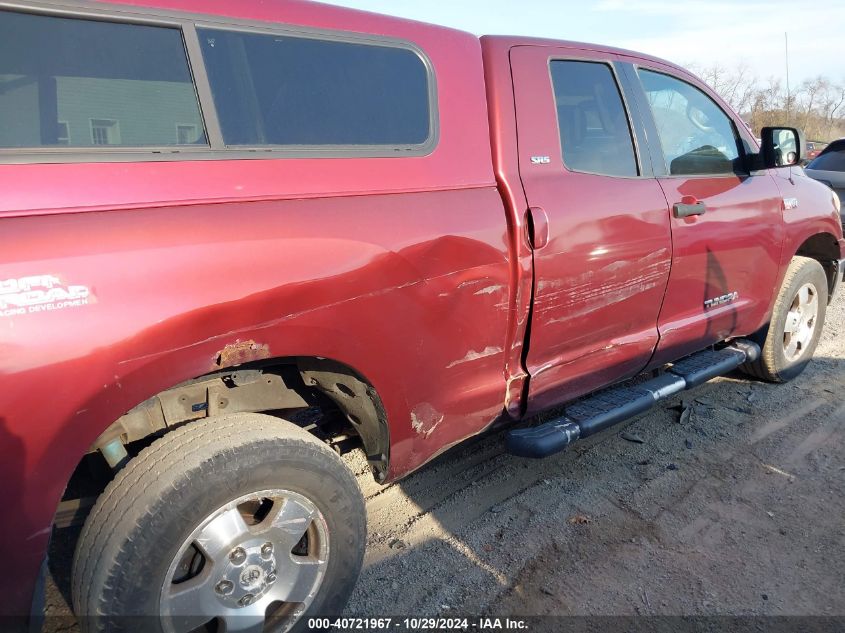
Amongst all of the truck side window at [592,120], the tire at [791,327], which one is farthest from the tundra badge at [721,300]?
the truck side window at [592,120]

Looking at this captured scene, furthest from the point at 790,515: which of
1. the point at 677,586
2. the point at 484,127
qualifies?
the point at 484,127

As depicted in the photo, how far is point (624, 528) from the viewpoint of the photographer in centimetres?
290

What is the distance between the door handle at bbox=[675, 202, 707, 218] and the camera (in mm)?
3162

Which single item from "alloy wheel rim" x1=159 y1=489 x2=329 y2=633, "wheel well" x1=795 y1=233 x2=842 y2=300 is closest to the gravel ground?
"alloy wheel rim" x1=159 y1=489 x2=329 y2=633

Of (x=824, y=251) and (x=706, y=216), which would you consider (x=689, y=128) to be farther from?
(x=824, y=251)

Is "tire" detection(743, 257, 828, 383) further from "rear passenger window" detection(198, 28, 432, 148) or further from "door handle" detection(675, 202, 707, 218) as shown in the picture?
"rear passenger window" detection(198, 28, 432, 148)

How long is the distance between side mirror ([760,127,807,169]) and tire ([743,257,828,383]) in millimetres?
851

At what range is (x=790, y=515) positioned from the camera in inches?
119

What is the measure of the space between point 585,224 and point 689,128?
4.40 ft

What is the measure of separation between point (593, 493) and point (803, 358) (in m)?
2.52

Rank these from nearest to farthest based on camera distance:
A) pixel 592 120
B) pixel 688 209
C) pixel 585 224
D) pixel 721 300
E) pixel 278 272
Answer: pixel 278 272 → pixel 585 224 → pixel 592 120 → pixel 688 209 → pixel 721 300

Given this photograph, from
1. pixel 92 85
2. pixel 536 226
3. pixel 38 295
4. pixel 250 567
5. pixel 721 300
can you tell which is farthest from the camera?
pixel 721 300

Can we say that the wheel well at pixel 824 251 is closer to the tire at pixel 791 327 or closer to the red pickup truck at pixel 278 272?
the tire at pixel 791 327

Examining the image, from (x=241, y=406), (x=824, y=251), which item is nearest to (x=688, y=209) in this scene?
(x=824, y=251)
